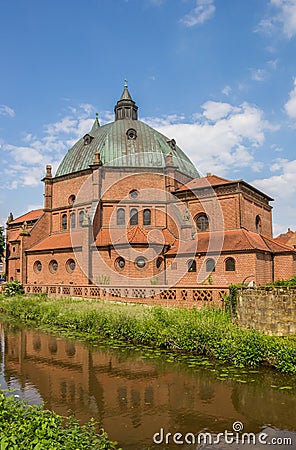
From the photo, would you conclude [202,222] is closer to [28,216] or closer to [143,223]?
[143,223]

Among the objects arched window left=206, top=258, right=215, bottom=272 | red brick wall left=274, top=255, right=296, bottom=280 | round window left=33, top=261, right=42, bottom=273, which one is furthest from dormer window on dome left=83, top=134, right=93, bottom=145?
red brick wall left=274, top=255, right=296, bottom=280

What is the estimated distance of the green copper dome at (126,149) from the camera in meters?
36.8

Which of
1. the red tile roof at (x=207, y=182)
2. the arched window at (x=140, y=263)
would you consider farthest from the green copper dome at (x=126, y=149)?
the arched window at (x=140, y=263)

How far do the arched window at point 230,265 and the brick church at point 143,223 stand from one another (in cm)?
7

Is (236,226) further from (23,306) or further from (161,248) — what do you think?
(23,306)

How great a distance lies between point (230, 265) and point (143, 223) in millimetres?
10239

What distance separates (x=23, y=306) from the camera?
27719 millimetres

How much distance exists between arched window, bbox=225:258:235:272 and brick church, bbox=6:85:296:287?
73 mm

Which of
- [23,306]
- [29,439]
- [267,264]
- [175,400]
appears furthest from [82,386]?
[267,264]

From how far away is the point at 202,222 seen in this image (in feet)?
106

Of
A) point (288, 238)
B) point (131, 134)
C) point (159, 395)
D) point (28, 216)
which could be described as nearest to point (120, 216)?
point (131, 134)

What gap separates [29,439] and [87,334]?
15.1 meters

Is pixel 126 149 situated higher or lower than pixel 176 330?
higher

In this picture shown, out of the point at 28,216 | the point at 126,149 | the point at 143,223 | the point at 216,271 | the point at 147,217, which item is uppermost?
the point at 126,149
